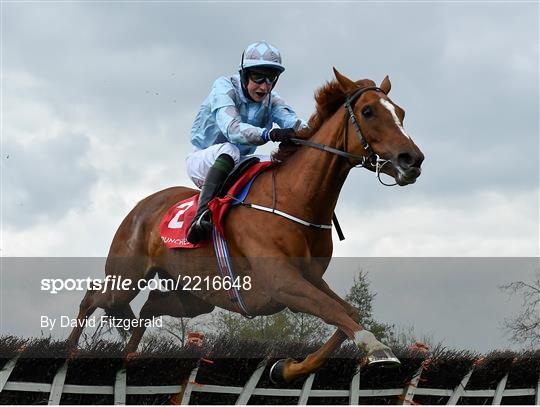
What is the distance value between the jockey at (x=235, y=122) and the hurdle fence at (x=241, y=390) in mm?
1319

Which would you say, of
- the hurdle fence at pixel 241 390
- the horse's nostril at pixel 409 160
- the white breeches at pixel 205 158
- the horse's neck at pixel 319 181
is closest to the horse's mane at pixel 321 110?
the horse's neck at pixel 319 181

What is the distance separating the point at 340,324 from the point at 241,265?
3.98ft

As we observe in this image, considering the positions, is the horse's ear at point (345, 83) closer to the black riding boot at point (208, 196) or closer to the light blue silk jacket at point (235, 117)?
the light blue silk jacket at point (235, 117)

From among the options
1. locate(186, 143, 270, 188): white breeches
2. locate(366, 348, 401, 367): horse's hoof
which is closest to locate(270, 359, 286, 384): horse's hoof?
locate(366, 348, 401, 367): horse's hoof

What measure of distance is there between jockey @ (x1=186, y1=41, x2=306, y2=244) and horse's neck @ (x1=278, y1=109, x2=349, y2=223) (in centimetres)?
36

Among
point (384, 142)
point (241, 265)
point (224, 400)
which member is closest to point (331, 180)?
point (384, 142)

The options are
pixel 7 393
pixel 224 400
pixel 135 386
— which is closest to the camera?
pixel 7 393

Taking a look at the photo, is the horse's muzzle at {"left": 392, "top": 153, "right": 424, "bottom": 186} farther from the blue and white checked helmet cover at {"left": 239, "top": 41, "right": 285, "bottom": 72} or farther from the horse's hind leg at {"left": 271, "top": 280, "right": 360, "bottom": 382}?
the blue and white checked helmet cover at {"left": 239, "top": 41, "right": 285, "bottom": 72}

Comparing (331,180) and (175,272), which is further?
(175,272)

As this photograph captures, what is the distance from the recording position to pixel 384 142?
5691 millimetres

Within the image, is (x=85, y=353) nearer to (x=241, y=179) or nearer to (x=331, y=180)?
(x=241, y=179)

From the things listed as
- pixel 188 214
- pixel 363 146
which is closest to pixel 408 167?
pixel 363 146

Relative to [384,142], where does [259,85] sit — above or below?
above

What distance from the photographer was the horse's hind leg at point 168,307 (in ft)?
25.6
